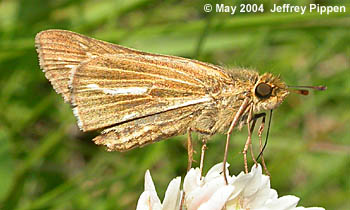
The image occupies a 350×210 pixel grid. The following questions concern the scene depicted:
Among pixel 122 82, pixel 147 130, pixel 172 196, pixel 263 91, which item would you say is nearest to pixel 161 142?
pixel 122 82

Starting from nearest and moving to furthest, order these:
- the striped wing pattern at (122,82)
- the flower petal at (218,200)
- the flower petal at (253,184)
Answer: the flower petal at (218,200)
the flower petal at (253,184)
the striped wing pattern at (122,82)

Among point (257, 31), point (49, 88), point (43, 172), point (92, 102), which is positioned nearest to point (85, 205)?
point (43, 172)

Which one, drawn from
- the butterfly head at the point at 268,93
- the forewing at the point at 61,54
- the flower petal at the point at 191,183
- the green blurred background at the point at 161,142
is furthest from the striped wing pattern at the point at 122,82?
the green blurred background at the point at 161,142

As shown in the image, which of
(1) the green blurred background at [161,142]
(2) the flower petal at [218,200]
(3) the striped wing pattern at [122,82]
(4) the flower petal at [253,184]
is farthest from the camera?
(1) the green blurred background at [161,142]

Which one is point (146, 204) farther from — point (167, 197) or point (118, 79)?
point (118, 79)

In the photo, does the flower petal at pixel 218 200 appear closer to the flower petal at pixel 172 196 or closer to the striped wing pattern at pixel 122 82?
the flower petal at pixel 172 196

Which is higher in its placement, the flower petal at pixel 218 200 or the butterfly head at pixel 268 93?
the butterfly head at pixel 268 93

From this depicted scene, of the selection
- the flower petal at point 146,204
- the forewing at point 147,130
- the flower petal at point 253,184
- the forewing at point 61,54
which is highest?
the forewing at point 61,54

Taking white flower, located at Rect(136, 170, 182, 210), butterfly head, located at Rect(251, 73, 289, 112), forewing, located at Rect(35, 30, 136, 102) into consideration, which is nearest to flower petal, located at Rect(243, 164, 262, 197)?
white flower, located at Rect(136, 170, 182, 210)
